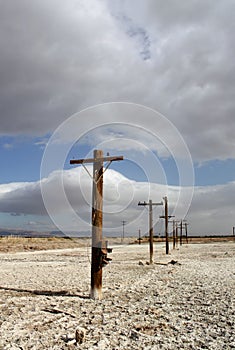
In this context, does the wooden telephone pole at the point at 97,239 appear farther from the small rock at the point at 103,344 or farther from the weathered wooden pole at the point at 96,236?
the small rock at the point at 103,344

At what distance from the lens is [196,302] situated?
12.4 meters

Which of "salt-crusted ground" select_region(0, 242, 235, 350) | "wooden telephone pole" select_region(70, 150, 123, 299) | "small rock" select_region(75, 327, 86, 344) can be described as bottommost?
"salt-crusted ground" select_region(0, 242, 235, 350)

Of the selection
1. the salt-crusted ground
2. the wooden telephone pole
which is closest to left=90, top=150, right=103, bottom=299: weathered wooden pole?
the wooden telephone pole

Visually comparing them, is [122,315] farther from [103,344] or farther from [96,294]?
[96,294]

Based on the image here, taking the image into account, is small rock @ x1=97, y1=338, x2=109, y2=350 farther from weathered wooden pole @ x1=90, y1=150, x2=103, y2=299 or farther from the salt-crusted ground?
weathered wooden pole @ x1=90, y1=150, x2=103, y2=299

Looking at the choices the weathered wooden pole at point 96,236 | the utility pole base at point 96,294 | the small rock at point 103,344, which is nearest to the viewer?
the small rock at point 103,344

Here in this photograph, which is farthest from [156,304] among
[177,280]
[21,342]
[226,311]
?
[177,280]

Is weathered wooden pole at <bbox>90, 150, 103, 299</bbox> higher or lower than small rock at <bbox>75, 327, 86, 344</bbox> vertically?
higher

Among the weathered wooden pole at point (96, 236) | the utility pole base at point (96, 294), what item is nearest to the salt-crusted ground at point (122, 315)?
the utility pole base at point (96, 294)

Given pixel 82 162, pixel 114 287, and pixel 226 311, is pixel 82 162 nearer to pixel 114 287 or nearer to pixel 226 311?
pixel 114 287

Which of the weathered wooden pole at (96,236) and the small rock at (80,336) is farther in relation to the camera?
the weathered wooden pole at (96,236)

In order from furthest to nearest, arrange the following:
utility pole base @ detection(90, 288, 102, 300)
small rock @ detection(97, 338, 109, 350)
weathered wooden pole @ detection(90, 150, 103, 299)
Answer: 1. weathered wooden pole @ detection(90, 150, 103, 299)
2. utility pole base @ detection(90, 288, 102, 300)
3. small rock @ detection(97, 338, 109, 350)

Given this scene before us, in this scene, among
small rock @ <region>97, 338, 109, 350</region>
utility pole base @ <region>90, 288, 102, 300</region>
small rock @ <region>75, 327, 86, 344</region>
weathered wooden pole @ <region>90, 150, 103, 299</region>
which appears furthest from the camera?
weathered wooden pole @ <region>90, 150, 103, 299</region>

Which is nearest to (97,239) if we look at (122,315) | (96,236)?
(96,236)
